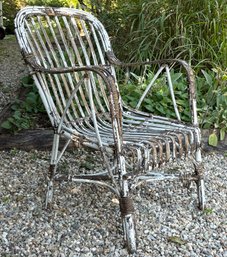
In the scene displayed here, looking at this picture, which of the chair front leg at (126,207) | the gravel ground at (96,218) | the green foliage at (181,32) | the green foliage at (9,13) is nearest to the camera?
the chair front leg at (126,207)

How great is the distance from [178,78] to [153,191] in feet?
3.71

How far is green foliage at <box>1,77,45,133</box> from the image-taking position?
3039 mm

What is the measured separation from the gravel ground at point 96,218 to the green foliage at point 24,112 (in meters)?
0.27

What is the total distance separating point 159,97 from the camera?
3.15m

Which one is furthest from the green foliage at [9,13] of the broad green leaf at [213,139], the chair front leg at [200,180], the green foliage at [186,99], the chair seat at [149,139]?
the chair front leg at [200,180]

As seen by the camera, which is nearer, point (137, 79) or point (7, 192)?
point (7, 192)

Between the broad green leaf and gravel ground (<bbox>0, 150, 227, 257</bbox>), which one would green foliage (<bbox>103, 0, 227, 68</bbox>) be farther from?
gravel ground (<bbox>0, 150, 227, 257</bbox>)

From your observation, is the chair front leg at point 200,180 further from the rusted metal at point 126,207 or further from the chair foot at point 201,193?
the rusted metal at point 126,207

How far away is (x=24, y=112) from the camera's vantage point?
3.29 metres

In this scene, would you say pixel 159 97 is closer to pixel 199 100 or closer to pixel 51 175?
pixel 199 100

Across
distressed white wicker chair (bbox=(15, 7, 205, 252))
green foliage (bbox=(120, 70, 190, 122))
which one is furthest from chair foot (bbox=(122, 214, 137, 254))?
green foliage (bbox=(120, 70, 190, 122))

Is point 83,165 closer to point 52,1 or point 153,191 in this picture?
point 153,191

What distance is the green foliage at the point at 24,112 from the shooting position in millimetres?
3039

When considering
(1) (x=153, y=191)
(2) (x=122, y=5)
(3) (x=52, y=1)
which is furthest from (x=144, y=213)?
(3) (x=52, y=1)
